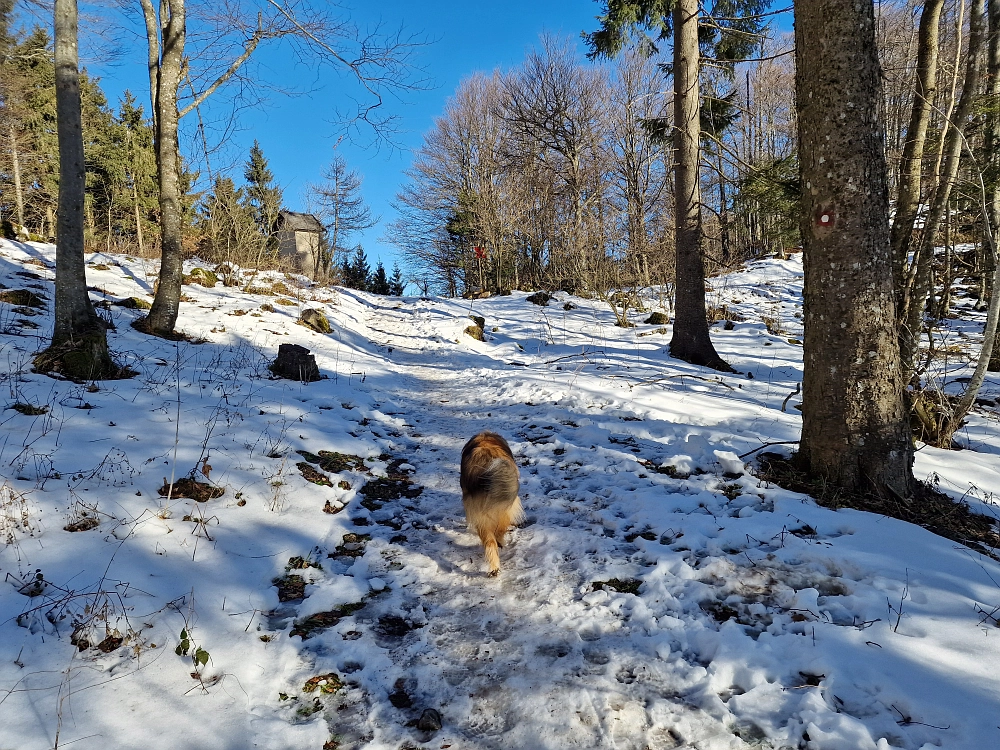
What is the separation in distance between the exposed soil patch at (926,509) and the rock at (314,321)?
1167 centimetres

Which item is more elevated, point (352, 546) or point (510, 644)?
point (352, 546)

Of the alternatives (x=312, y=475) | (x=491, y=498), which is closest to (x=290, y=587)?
(x=491, y=498)

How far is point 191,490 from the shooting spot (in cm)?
357

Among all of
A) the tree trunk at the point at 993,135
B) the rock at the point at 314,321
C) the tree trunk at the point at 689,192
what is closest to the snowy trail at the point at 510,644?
the tree trunk at the point at 993,135

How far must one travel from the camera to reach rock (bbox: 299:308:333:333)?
12594 mm

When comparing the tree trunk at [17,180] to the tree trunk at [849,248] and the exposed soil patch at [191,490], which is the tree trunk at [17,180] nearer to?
the exposed soil patch at [191,490]

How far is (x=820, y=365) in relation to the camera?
3.79 metres

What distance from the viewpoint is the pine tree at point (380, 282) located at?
39.1 m

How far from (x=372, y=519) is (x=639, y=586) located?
2.22m

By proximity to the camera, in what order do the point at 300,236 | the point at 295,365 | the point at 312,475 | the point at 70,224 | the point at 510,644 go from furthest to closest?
the point at 300,236 → the point at 295,365 → the point at 70,224 → the point at 312,475 → the point at 510,644

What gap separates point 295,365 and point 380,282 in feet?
109

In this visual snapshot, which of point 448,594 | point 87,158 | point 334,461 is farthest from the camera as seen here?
point 87,158

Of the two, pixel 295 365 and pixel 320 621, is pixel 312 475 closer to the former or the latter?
pixel 320 621

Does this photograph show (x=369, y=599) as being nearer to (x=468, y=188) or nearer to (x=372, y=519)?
(x=372, y=519)
